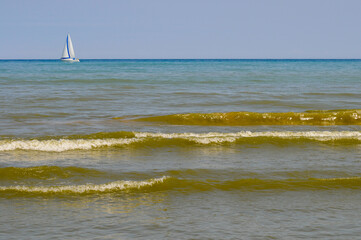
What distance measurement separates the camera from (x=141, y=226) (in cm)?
502

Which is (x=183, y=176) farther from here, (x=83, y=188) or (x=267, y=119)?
(x=267, y=119)

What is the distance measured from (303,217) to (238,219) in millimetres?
723

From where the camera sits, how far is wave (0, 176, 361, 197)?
248 inches

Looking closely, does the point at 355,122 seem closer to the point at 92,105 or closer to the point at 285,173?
the point at 285,173

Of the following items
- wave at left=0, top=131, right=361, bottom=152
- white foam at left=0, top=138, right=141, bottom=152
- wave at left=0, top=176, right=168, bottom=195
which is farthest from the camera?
wave at left=0, top=131, right=361, bottom=152

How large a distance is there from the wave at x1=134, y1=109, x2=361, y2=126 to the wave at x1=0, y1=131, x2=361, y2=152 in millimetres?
1934

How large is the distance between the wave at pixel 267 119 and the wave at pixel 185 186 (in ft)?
19.9

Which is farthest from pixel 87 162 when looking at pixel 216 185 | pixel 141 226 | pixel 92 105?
pixel 92 105

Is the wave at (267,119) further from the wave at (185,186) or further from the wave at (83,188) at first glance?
the wave at (83,188)

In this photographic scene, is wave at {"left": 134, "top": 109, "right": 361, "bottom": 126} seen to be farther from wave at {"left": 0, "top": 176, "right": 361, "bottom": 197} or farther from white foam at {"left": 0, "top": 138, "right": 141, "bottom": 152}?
wave at {"left": 0, "top": 176, "right": 361, "bottom": 197}

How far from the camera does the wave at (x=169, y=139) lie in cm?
932

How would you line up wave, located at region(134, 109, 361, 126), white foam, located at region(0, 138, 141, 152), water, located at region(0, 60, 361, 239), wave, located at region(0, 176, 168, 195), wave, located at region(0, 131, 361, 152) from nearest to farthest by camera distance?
water, located at region(0, 60, 361, 239) < wave, located at region(0, 176, 168, 195) < white foam, located at region(0, 138, 141, 152) < wave, located at region(0, 131, 361, 152) < wave, located at region(134, 109, 361, 126)
